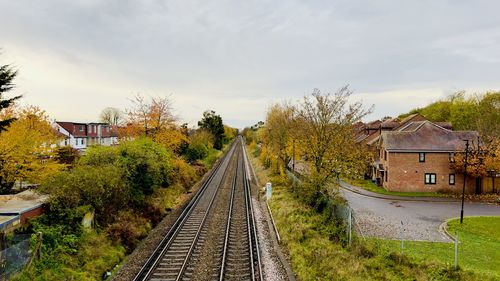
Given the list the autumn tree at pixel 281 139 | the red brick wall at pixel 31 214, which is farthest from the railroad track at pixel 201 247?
the autumn tree at pixel 281 139

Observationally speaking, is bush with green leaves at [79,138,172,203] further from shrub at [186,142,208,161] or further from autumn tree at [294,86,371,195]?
shrub at [186,142,208,161]

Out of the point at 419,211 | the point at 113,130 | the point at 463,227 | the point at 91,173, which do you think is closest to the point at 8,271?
the point at 91,173

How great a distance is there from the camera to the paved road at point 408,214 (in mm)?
20594

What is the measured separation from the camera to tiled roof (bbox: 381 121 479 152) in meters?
35.5

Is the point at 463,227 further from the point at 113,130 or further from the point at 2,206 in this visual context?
the point at 113,130

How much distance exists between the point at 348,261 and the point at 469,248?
7.93 m

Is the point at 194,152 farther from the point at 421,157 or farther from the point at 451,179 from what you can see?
the point at 451,179

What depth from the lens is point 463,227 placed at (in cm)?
2225

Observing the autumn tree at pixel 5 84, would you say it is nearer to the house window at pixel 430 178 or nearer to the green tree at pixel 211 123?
the house window at pixel 430 178

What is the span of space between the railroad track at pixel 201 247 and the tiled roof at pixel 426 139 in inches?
724

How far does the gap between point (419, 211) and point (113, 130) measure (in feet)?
228

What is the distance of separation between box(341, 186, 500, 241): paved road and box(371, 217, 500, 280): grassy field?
131 centimetres

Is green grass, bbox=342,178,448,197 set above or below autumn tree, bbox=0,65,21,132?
below

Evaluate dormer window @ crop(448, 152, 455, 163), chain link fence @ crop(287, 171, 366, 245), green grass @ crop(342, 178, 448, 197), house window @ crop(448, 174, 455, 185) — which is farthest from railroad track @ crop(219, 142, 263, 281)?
dormer window @ crop(448, 152, 455, 163)
